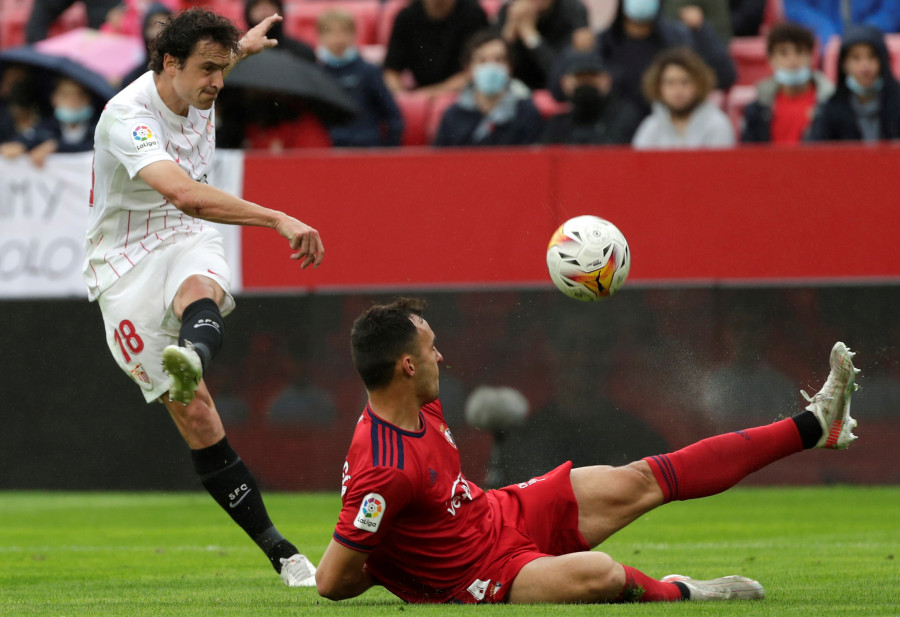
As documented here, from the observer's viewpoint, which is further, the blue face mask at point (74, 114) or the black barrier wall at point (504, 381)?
the blue face mask at point (74, 114)

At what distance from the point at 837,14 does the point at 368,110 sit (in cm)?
462

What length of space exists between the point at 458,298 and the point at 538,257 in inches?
36.7

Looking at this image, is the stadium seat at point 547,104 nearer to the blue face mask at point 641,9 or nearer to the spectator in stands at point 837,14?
the blue face mask at point 641,9

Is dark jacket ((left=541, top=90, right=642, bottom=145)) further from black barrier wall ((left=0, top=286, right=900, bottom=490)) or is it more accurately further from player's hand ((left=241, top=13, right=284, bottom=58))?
player's hand ((left=241, top=13, right=284, bottom=58))

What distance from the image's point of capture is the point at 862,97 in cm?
1151

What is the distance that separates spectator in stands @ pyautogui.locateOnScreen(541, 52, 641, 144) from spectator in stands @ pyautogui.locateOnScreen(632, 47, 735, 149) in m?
0.21

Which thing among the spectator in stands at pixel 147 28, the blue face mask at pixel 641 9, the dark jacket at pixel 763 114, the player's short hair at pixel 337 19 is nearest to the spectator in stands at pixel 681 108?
the dark jacket at pixel 763 114

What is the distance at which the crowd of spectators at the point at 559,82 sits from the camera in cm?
1155

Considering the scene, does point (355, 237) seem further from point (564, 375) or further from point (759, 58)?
point (759, 58)

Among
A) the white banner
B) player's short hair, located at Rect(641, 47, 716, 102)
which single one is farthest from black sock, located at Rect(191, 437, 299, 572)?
player's short hair, located at Rect(641, 47, 716, 102)

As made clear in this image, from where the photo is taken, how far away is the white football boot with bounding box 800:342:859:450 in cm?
544

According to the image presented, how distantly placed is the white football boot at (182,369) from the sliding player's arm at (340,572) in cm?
82

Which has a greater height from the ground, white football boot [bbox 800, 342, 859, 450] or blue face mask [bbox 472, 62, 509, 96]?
blue face mask [bbox 472, 62, 509, 96]

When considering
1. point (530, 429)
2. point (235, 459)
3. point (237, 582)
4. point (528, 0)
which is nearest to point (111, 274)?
point (235, 459)
